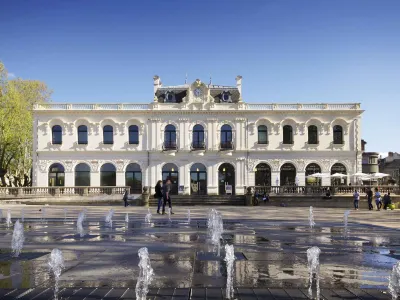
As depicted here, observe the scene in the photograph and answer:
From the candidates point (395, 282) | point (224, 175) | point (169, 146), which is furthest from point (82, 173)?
point (395, 282)

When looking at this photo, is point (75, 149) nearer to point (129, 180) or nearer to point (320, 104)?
point (129, 180)

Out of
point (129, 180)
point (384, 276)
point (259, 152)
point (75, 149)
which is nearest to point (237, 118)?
point (259, 152)

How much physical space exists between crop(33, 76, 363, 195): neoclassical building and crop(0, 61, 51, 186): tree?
251cm

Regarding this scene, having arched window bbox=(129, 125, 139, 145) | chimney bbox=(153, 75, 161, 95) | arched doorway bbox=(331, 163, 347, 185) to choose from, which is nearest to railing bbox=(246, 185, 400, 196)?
arched doorway bbox=(331, 163, 347, 185)

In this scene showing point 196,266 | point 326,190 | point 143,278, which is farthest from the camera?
point 326,190

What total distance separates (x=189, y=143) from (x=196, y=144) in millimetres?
835

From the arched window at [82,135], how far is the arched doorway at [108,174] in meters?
3.60

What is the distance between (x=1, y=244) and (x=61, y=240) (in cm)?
154

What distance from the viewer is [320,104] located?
1960 inches

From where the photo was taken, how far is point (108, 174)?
49594 mm

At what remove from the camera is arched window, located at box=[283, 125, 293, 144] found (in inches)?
1964

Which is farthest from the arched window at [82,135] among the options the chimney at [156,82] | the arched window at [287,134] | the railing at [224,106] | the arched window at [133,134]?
the arched window at [287,134]

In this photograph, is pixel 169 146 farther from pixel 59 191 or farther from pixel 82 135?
pixel 59 191

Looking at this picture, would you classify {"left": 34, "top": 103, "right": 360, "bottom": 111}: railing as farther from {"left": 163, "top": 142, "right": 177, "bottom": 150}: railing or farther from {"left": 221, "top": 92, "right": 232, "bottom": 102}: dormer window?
{"left": 163, "top": 142, "right": 177, "bottom": 150}: railing
